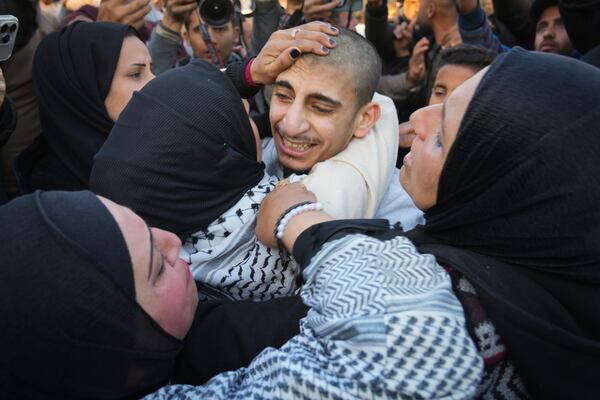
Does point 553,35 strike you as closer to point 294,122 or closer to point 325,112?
point 325,112

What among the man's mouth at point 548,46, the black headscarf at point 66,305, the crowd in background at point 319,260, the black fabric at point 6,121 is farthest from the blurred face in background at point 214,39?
the black headscarf at point 66,305

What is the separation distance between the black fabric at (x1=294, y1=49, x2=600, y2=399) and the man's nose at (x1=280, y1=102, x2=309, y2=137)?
2.86 ft

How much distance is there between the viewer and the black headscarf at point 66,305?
0.97 meters

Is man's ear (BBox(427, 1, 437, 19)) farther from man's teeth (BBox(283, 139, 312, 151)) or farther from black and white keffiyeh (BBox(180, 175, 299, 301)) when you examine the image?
black and white keffiyeh (BBox(180, 175, 299, 301))

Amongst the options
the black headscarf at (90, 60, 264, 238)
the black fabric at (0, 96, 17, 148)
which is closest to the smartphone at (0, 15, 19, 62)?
the black fabric at (0, 96, 17, 148)

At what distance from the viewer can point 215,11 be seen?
2852 millimetres

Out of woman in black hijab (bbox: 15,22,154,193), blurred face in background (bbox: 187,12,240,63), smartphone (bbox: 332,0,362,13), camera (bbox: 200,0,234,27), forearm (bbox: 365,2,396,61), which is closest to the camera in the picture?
woman in black hijab (bbox: 15,22,154,193)

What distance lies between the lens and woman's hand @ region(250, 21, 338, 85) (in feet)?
6.58

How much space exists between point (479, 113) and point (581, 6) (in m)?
2.17

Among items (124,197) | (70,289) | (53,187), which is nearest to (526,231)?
(70,289)

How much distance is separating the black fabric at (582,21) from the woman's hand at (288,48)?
160cm

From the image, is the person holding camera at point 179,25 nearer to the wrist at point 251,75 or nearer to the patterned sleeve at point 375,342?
the wrist at point 251,75

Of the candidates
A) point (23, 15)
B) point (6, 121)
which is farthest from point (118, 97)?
point (23, 15)

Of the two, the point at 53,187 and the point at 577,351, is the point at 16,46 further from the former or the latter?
the point at 577,351
